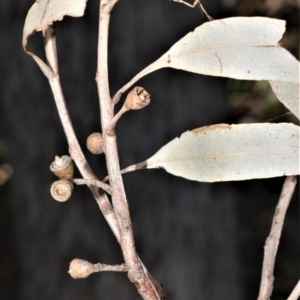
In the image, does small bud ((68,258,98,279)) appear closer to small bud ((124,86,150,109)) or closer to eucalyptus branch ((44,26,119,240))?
eucalyptus branch ((44,26,119,240))

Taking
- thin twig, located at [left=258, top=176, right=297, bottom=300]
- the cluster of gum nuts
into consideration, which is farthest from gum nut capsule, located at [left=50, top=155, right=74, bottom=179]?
thin twig, located at [left=258, top=176, right=297, bottom=300]

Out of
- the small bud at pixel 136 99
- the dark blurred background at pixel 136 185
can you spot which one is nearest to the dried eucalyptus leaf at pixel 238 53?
the small bud at pixel 136 99

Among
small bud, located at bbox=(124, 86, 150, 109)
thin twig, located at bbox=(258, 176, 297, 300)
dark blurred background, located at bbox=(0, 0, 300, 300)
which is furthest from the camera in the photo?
dark blurred background, located at bbox=(0, 0, 300, 300)

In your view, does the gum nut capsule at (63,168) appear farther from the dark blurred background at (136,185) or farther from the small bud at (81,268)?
the dark blurred background at (136,185)

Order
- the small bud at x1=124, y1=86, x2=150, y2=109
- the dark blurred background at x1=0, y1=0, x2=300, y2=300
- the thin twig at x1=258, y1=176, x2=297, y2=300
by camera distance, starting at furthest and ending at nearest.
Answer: the dark blurred background at x1=0, y1=0, x2=300, y2=300 → the thin twig at x1=258, y1=176, x2=297, y2=300 → the small bud at x1=124, y1=86, x2=150, y2=109

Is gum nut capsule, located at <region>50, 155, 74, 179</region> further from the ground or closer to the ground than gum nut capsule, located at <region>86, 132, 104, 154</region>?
closer to the ground

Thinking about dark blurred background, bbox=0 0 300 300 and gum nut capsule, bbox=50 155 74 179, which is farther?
dark blurred background, bbox=0 0 300 300
